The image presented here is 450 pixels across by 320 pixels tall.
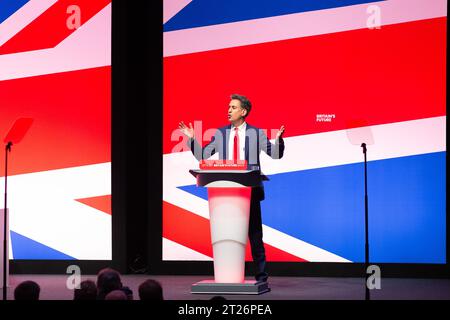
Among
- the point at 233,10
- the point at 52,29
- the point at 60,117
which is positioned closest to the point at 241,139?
the point at 233,10

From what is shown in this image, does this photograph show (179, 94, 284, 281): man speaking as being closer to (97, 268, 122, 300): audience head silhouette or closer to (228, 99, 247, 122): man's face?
(228, 99, 247, 122): man's face

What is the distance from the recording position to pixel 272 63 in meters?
7.81

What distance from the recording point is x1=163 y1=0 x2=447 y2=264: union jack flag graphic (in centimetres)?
754

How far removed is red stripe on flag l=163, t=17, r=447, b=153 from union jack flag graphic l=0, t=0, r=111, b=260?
Answer: 69cm

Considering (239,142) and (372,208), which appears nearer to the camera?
(239,142)

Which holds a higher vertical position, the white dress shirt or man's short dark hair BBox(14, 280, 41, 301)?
the white dress shirt

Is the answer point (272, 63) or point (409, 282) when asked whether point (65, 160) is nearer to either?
point (272, 63)

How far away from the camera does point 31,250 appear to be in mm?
8016

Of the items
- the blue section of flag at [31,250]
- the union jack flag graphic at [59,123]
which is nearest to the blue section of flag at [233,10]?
the union jack flag graphic at [59,123]

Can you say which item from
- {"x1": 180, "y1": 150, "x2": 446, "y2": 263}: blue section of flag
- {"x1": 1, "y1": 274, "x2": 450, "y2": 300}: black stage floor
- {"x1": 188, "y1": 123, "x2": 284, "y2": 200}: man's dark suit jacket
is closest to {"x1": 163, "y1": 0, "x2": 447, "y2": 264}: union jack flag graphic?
{"x1": 180, "y1": 150, "x2": 446, "y2": 263}: blue section of flag

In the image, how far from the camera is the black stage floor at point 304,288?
619 centimetres

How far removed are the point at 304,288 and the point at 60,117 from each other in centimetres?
289

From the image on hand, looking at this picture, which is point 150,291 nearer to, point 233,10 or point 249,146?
point 249,146

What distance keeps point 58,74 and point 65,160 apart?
2.65 ft
